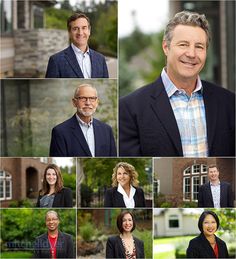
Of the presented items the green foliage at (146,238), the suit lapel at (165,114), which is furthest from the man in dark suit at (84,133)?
the green foliage at (146,238)

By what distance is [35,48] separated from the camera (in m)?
4.38

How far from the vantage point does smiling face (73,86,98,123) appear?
14.1ft

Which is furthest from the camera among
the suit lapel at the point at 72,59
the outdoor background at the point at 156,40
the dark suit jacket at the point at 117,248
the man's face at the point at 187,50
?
the outdoor background at the point at 156,40

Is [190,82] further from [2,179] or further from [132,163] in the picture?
[2,179]

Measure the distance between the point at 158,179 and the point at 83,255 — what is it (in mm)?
722

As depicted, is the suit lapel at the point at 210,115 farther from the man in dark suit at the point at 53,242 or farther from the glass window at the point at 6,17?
the glass window at the point at 6,17

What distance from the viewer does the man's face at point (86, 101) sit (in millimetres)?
4297

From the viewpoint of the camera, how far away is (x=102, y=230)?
4410 mm

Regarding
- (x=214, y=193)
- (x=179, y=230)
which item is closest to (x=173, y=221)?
(x=179, y=230)

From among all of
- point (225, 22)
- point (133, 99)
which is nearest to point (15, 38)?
point (133, 99)

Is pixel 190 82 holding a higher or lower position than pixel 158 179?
higher

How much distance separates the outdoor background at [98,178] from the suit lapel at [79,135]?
7 cm

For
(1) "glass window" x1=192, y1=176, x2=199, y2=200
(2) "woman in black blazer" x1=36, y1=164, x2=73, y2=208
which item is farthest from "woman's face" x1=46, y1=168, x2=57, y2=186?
(1) "glass window" x1=192, y1=176, x2=199, y2=200

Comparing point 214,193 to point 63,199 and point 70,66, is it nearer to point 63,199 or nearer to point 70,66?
point 63,199
